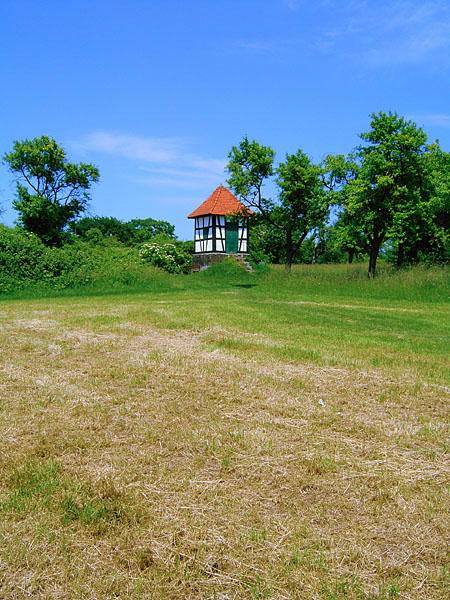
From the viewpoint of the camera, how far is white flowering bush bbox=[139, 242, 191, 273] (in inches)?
1173

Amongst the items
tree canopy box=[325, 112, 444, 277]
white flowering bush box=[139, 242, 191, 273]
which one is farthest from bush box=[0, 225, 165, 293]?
tree canopy box=[325, 112, 444, 277]

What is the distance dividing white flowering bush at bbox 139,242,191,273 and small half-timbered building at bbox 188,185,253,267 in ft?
7.44

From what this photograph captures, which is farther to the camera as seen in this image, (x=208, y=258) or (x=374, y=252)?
(x=208, y=258)

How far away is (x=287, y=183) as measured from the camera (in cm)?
2380

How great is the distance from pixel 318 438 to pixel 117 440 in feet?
4.91

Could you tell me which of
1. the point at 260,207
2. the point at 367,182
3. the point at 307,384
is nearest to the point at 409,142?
the point at 367,182

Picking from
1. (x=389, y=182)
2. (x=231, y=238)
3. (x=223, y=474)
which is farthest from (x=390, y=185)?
(x=223, y=474)

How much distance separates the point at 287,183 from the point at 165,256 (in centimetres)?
Answer: 1036

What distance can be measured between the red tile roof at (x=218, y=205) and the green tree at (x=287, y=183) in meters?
8.02

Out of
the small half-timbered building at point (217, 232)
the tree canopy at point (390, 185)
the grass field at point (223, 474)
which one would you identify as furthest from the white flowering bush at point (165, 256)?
the grass field at point (223, 474)

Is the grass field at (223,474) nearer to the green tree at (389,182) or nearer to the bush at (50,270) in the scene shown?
the bush at (50,270)

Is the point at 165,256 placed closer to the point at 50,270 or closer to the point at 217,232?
the point at 217,232

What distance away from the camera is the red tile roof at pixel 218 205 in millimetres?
33500

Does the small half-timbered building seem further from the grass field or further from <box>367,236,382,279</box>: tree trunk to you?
the grass field
